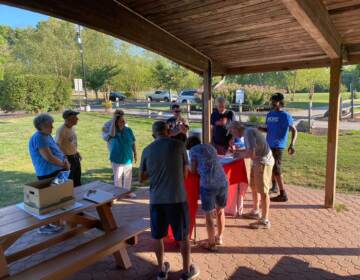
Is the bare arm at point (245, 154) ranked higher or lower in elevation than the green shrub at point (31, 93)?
lower

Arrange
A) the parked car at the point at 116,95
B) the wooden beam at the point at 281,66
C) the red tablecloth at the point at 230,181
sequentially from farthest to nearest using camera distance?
the parked car at the point at 116,95
the wooden beam at the point at 281,66
the red tablecloth at the point at 230,181

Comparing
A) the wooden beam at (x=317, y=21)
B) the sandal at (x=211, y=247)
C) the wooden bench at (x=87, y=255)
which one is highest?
the wooden beam at (x=317, y=21)

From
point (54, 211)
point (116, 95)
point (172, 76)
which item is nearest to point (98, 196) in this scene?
point (54, 211)

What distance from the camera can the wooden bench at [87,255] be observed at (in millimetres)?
2682

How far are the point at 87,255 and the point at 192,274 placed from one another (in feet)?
3.62

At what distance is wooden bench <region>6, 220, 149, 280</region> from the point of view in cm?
268

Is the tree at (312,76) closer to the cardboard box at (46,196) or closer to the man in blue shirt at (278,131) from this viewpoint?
the man in blue shirt at (278,131)

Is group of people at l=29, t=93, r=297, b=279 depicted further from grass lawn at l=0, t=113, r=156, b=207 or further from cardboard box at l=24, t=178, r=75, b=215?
grass lawn at l=0, t=113, r=156, b=207

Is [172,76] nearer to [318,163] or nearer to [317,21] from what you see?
[318,163]

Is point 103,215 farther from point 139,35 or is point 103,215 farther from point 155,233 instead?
point 139,35

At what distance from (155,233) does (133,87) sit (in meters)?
33.4

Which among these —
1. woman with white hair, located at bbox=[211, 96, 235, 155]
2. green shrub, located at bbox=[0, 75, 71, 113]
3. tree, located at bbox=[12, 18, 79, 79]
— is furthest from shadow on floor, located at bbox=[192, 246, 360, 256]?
tree, located at bbox=[12, 18, 79, 79]

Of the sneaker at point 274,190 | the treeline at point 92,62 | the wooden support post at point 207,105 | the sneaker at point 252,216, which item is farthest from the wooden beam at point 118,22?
the treeline at point 92,62

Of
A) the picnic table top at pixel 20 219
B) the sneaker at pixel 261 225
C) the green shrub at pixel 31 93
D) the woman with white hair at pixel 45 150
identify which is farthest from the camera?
the green shrub at pixel 31 93
